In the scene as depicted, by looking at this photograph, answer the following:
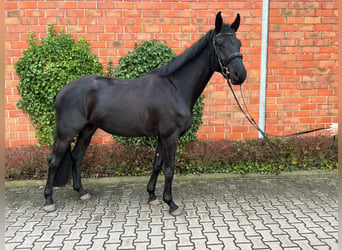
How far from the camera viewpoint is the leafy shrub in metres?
4.12

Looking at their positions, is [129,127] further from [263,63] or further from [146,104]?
[263,63]

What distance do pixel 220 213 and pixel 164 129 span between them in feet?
4.04

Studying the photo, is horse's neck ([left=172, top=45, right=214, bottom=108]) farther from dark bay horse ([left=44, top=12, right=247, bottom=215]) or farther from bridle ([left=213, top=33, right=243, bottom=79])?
bridle ([left=213, top=33, right=243, bottom=79])

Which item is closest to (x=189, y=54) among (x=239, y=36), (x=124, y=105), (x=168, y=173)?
(x=124, y=105)

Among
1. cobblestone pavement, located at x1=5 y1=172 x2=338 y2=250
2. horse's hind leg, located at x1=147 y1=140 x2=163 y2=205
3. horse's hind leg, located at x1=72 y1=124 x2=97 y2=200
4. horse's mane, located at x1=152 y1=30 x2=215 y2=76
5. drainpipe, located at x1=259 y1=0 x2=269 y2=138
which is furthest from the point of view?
drainpipe, located at x1=259 y1=0 x2=269 y2=138

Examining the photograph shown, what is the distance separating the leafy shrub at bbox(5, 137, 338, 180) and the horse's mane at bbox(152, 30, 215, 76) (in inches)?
62.0

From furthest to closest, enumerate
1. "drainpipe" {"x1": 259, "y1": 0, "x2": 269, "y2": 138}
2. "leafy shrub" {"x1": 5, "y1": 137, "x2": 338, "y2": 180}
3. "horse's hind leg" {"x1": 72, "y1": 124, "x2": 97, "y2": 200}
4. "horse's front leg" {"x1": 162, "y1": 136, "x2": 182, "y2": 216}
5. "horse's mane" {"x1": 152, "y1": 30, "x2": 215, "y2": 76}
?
"drainpipe" {"x1": 259, "y1": 0, "x2": 269, "y2": 138} < "leafy shrub" {"x1": 5, "y1": 137, "x2": 338, "y2": 180} < "horse's hind leg" {"x1": 72, "y1": 124, "x2": 97, "y2": 200} < "horse's front leg" {"x1": 162, "y1": 136, "x2": 182, "y2": 216} < "horse's mane" {"x1": 152, "y1": 30, "x2": 215, "y2": 76}

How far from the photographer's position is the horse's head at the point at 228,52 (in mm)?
2725

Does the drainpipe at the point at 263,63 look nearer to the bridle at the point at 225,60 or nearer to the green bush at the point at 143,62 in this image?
the green bush at the point at 143,62

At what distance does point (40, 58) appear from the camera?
13.1 ft

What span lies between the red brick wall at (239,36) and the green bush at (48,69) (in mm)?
184

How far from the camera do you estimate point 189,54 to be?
2.99m

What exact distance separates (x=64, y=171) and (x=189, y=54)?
2.35m

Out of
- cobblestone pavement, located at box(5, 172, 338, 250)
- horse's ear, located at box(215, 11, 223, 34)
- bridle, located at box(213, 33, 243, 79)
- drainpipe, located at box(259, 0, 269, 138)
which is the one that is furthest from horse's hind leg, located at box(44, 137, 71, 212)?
drainpipe, located at box(259, 0, 269, 138)
